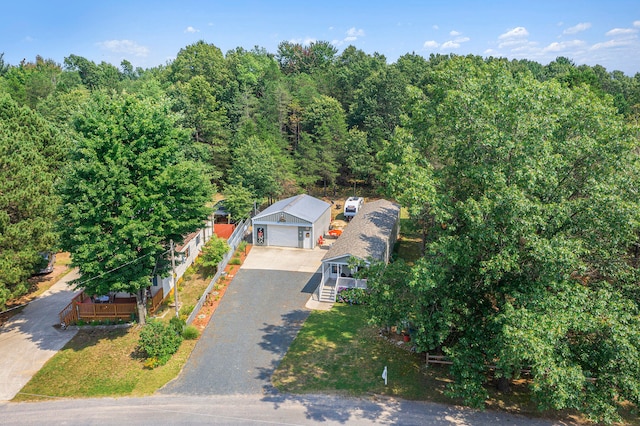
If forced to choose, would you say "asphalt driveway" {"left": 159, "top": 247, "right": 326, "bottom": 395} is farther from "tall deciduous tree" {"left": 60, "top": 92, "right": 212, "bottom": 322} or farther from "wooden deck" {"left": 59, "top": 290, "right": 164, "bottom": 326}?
"tall deciduous tree" {"left": 60, "top": 92, "right": 212, "bottom": 322}

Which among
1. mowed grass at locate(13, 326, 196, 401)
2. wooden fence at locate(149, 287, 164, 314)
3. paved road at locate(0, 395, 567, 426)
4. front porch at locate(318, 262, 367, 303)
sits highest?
front porch at locate(318, 262, 367, 303)

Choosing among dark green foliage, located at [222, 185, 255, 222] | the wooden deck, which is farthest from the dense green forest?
dark green foliage, located at [222, 185, 255, 222]

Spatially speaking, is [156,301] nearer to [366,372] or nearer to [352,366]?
[352,366]

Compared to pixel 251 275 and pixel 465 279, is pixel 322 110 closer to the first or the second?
pixel 251 275

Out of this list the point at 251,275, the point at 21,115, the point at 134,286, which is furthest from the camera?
the point at 21,115

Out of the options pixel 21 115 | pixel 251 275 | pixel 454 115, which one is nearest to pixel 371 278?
pixel 454 115
